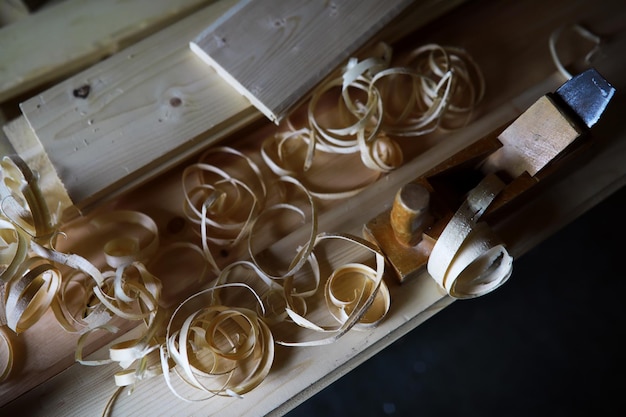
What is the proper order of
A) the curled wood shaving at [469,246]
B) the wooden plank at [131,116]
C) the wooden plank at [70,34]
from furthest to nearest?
the wooden plank at [70,34] < the wooden plank at [131,116] < the curled wood shaving at [469,246]

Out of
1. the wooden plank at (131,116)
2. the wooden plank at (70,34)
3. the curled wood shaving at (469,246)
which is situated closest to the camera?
the curled wood shaving at (469,246)

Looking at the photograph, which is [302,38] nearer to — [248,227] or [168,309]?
[248,227]

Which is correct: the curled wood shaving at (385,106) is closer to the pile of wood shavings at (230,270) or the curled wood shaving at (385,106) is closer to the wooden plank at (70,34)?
the pile of wood shavings at (230,270)

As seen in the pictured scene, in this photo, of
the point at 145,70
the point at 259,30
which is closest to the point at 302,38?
the point at 259,30

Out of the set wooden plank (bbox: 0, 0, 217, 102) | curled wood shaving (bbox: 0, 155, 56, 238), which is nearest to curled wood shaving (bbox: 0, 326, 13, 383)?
curled wood shaving (bbox: 0, 155, 56, 238)

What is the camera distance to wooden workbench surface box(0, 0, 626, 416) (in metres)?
0.84

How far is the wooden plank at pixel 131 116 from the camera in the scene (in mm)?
924

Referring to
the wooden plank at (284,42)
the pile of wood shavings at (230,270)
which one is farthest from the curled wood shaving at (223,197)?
the wooden plank at (284,42)

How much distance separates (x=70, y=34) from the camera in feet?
3.63

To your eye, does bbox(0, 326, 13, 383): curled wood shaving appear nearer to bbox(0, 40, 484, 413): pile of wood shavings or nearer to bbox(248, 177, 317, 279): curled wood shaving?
bbox(0, 40, 484, 413): pile of wood shavings

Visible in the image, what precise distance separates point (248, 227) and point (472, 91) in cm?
50

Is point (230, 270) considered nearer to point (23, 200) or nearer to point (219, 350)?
point (219, 350)

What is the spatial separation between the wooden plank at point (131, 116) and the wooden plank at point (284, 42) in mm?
41

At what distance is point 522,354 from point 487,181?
514mm
